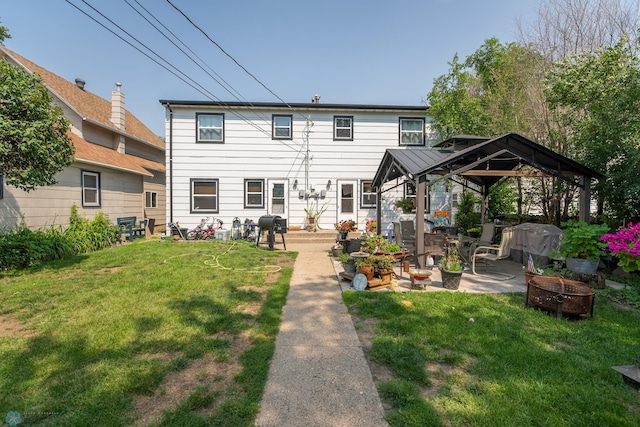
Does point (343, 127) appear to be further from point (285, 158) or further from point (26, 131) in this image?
point (26, 131)

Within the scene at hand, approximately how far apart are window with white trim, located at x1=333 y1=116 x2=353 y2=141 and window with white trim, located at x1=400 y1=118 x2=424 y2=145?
2.15 m

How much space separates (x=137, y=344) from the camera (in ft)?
10.9

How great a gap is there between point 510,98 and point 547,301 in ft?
26.1

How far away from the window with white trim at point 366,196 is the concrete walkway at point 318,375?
8.29 metres

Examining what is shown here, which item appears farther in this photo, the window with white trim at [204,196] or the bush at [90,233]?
the window with white trim at [204,196]

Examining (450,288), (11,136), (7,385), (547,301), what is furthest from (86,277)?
(547,301)

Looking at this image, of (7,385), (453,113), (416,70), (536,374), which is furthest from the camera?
(416,70)

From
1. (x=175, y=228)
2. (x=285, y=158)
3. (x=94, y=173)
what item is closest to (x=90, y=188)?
(x=94, y=173)

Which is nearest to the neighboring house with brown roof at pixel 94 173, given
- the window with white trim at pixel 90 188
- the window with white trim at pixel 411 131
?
the window with white trim at pixel 90 188

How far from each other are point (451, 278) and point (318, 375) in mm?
3474

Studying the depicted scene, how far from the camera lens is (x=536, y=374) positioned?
9.01ft

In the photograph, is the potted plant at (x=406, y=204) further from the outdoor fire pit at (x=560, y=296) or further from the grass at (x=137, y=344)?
the outdoor fire pit at (x=560, y=296)

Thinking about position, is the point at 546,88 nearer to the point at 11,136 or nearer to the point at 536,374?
the point at 536,374

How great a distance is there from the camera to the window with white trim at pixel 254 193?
1262 cm
